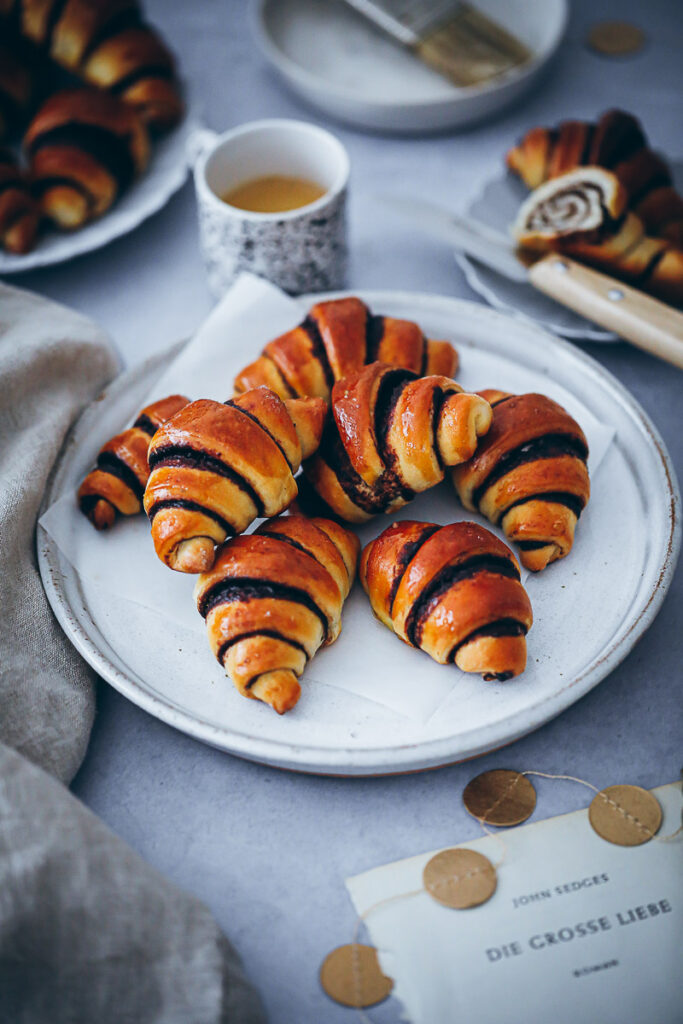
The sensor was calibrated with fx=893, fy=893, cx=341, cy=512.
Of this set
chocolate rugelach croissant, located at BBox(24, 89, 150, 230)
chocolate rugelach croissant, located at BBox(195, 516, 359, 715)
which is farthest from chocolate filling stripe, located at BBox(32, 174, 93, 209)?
chocolate rugelach croissant, located at BBox(195, 516, 359, 715)

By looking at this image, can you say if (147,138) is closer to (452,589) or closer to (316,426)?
(316,426)

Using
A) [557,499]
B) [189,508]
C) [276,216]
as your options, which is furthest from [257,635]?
[276,216]

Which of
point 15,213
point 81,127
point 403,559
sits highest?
point 403,559

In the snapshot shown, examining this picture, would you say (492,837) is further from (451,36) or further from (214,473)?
(451,36)

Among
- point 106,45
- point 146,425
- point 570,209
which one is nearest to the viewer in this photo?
point 146,425

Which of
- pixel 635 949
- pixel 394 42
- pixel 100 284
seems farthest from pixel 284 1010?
pixel 394 42

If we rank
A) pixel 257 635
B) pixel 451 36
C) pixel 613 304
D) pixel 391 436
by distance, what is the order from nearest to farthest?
pixel 257 635
pixel 391 436
pixel 613 304
pixel 451 36

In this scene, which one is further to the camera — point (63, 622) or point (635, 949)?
point (63, 622)

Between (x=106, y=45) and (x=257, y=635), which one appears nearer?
(x=257, y=635)
